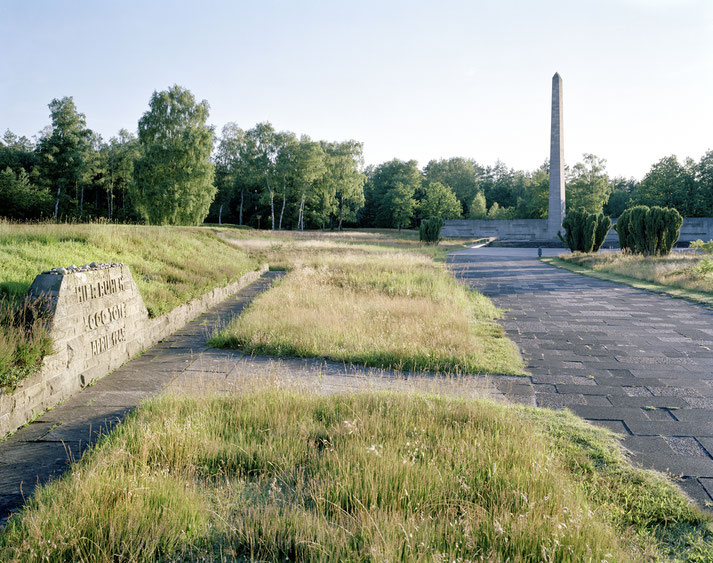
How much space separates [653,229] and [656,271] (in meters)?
5.82

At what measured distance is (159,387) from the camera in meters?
4.70

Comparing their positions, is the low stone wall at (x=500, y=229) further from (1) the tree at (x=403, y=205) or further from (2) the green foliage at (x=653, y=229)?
(2) the green foliage at (x=653, y=229)

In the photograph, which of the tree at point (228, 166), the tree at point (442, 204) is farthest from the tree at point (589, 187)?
the tree at point (228, 166)

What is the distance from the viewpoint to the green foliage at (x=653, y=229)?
1983 cm

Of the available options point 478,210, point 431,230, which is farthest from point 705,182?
point 431,230

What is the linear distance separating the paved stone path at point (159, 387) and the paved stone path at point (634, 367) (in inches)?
28.7

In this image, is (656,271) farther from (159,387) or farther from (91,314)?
(91,314)

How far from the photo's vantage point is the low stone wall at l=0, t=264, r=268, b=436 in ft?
12.9

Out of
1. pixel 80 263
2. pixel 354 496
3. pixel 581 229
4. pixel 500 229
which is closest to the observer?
pixel 354 496

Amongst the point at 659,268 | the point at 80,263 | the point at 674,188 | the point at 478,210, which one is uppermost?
the point at 674,188

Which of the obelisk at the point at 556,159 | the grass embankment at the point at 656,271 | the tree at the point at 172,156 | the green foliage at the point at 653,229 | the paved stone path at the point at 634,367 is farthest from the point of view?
the tree at the point at 172,156

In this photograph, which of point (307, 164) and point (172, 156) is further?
point (307, 164)

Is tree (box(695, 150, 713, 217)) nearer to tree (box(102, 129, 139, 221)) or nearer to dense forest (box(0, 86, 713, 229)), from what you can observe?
dense forest (box(0, 86, 713, 229))

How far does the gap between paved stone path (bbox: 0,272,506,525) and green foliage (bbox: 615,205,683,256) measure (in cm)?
1882
